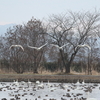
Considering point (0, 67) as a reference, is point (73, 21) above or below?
above

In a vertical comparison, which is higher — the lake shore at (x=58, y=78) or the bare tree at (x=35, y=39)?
the bare tree at (x=35, y=39)

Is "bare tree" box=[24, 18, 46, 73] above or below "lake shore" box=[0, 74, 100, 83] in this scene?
above

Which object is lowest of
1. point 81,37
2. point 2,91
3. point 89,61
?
point 2,91

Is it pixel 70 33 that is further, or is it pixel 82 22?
pixel 70 33

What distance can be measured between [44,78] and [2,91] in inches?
314

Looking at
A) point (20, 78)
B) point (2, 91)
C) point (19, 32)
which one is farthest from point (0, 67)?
point (2, 91)

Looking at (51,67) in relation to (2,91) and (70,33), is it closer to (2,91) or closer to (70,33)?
(70,33)

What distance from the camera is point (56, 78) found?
28.0 m

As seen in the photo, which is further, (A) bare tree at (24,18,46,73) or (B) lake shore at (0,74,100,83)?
(A) bare tree at (24,18,46,73)

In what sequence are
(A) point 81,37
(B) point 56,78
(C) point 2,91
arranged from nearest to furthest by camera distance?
(C) point 2,91, (B) point 56,78, (A) point 81,37

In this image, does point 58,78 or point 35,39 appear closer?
point 58,78

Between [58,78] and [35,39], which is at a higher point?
[35,39]

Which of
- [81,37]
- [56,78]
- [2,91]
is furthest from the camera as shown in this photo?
[81,37]

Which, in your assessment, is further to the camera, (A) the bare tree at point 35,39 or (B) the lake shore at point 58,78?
(A) the bare tree at point 35,39
